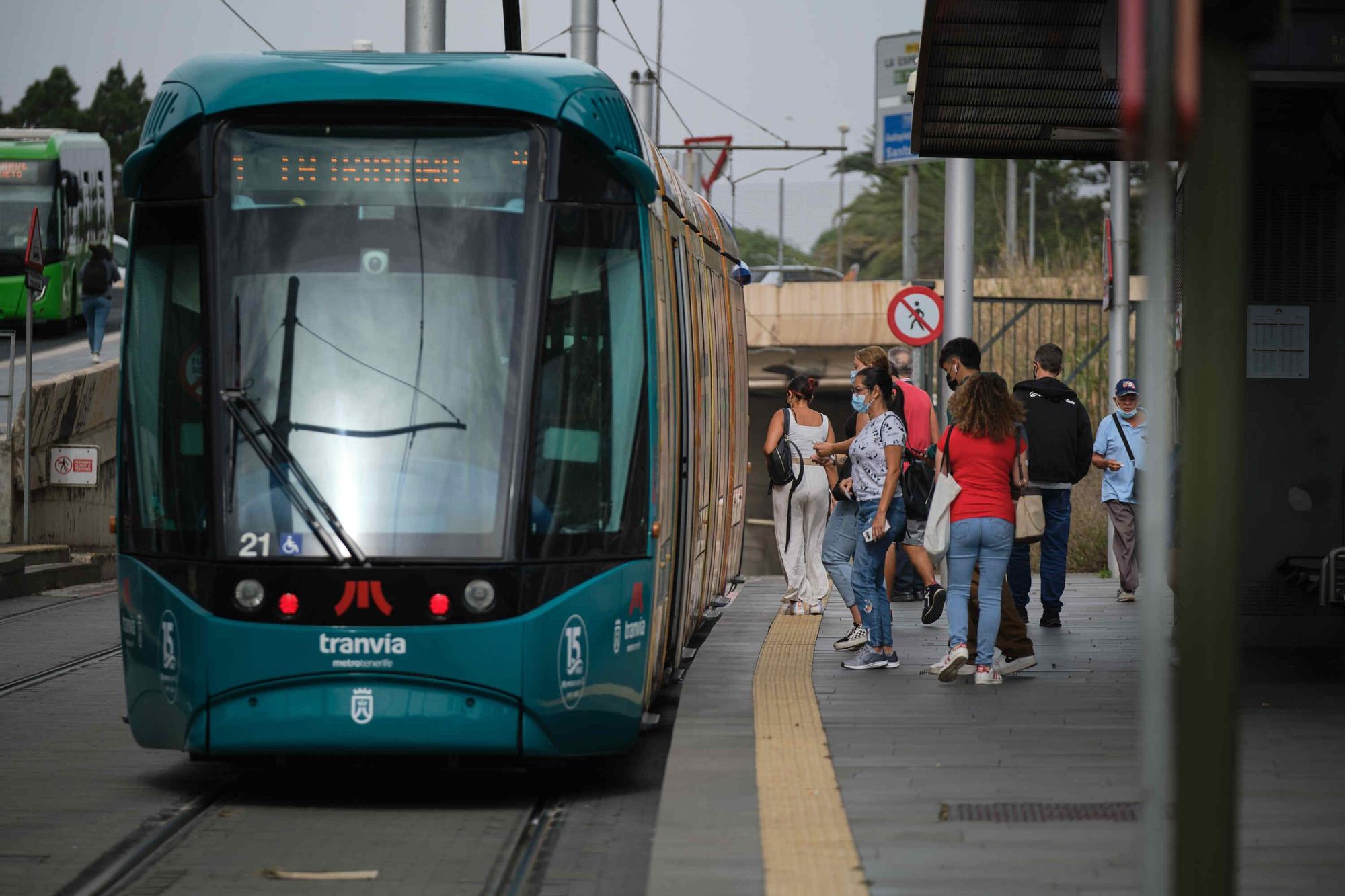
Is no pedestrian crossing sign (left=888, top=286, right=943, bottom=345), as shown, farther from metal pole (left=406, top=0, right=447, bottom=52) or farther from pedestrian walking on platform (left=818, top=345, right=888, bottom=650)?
pedestrian walking on platform (left=818, top=345, right=888, bottom=650)

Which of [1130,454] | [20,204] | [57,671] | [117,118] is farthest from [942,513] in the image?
[117,118]

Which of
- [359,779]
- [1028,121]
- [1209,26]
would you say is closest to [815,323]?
[1028,121]

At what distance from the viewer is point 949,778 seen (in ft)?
23.4

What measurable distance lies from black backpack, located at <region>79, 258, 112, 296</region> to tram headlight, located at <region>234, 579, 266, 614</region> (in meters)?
21.2

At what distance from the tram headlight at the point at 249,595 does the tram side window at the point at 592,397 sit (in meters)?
1.05

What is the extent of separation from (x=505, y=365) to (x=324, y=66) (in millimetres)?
1468

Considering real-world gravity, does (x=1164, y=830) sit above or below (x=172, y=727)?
above

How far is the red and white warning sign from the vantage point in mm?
20609

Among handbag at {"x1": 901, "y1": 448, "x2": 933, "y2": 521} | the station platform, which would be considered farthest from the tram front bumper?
handbag at {"x1": 901, "y1": 448, "x2": 933, "y2": 521}

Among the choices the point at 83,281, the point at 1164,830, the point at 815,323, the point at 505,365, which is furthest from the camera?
the point at 815,323

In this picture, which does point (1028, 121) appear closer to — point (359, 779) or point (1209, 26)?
point (359, 779)

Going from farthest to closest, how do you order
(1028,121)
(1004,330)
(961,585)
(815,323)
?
(815,323)
(1004,330)
(1028,121)
(961,585)

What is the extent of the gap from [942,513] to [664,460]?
210 centimetres

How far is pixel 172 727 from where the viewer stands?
291 inches
